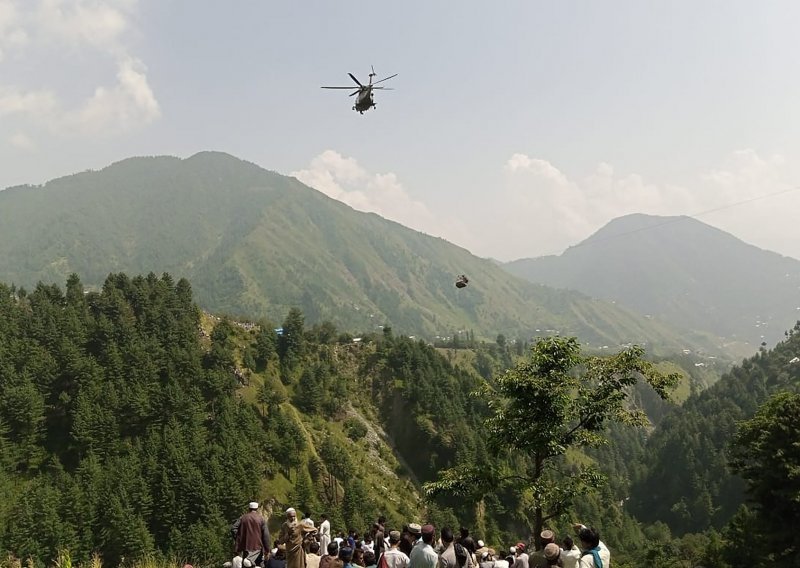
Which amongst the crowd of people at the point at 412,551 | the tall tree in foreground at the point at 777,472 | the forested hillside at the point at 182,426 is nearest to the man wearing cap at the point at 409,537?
the crowd of people at the point at 412,551

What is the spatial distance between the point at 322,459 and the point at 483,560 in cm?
9926

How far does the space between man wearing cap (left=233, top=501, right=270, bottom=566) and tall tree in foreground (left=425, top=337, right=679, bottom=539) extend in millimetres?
7564

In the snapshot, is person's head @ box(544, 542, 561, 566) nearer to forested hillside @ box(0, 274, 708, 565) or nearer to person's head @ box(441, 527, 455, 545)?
person's head @ box(441, 527, 455, 545)

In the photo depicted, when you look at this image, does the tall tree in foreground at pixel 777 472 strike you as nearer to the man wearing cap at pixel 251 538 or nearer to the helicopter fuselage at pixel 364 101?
the man wearing cap at pixel 251 538

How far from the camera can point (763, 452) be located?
137 feet

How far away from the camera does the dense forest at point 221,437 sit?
72750mm

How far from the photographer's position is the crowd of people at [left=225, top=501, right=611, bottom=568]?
11.4 metres

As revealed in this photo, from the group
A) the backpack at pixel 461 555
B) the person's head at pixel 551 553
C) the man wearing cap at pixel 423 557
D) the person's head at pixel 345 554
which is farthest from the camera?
the person's head at pixel 345 554

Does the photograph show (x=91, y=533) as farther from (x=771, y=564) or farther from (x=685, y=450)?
(x=685, y=450)

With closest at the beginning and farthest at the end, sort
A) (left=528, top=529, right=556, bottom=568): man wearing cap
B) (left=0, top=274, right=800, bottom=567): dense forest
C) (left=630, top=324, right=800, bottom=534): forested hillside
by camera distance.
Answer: (left=528, top=529, right=556, bottom=568): man wearing cap → (left=0, top=274, right=800, bottom=567): dense forest → (left=630, top=324, right=800, bottom=534): forested hillside

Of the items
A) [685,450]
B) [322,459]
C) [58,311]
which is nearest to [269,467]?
[322,459]


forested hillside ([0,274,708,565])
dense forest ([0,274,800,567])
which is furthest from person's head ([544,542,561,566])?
forested hillside ([0,274,708,565])

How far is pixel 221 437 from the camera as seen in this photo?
94.8m

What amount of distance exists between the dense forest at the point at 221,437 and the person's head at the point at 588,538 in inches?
1589
